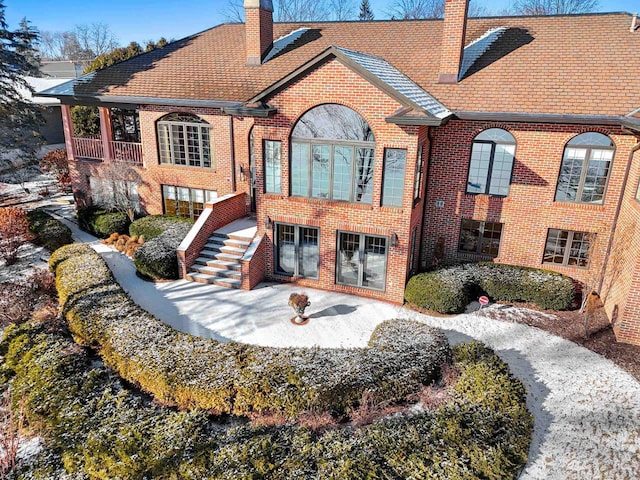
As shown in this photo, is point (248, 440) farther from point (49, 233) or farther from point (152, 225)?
point (49, 233)

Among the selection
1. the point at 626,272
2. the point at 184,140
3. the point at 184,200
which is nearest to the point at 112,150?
the point at 184,140

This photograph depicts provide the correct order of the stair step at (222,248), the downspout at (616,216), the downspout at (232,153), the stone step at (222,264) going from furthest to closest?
1. the downspout at (232,153)
2. the stair step at (222,248)
3. the stone step at (222,264)
4. the downspout at (616,216)

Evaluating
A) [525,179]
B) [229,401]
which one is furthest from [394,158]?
[229,401]

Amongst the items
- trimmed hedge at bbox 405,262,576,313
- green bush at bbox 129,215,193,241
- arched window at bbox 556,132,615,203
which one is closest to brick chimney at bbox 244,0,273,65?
green bush at bbox 129,215,193,241

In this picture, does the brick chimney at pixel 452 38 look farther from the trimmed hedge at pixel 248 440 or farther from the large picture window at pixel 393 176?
the trimmed hedge at pixel 248 440

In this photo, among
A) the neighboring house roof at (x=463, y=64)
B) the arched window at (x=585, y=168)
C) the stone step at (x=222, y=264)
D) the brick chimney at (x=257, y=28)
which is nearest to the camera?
the arched window at (x=585, y=168)

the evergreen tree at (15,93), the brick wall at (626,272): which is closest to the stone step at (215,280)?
the brick wall at (626,272)
